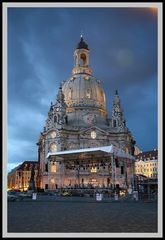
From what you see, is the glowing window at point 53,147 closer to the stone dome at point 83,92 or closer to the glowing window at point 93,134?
the glowing window at point 93,134

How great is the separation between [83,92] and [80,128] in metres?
12.8

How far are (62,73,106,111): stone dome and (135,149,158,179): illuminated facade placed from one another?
2840 centimetres

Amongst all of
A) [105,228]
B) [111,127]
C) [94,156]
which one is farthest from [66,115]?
[105,228]

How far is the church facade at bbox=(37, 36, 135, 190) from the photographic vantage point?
75875 mm

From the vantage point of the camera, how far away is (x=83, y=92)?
8988 centimetres

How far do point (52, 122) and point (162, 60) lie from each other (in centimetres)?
7278

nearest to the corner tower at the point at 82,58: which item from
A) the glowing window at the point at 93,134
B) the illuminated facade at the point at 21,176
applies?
the glowing window at the point at 93,134

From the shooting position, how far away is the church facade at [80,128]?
7588cm

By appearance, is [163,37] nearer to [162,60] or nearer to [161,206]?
[162,60]

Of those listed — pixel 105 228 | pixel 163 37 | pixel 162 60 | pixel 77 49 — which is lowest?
pixel 105 228

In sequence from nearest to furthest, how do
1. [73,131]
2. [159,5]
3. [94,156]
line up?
1. [159,5]
2. [94,156]
3. [73,131]

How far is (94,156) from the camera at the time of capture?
51.1 meters

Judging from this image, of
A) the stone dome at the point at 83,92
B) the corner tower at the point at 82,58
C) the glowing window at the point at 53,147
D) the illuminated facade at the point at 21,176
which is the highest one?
the corner tower at the point at 82,58

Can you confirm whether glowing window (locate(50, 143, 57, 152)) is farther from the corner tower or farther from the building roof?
the building roof
